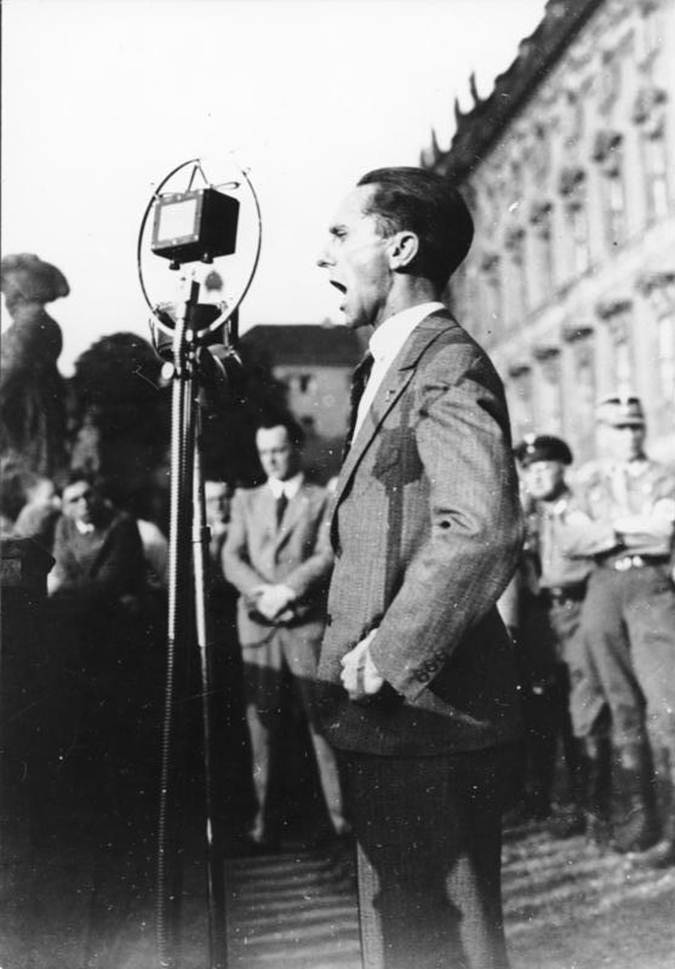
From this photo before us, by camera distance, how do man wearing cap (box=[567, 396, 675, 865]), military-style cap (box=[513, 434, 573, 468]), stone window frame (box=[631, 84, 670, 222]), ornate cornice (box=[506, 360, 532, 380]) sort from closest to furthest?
1. stone window frame (box=[631, 84, 670, 222])
2. man wearing cap (box=[567, 396, 675, 865])
3. military-style cap (box=[513, 434, 573, 468])
4. ornate cornice (box=[506, 360, 532, 380])

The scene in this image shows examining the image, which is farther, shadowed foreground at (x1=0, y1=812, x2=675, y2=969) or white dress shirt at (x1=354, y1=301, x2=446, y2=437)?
shadowed foreground at (x1=0, y1=812, x2=675, y2=969)

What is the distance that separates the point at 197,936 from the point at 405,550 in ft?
4.70

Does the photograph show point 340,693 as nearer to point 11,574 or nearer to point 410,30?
point 11,574

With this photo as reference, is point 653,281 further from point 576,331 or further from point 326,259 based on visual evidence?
point 326,259

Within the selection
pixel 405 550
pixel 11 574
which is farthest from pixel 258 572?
pixel 405 550

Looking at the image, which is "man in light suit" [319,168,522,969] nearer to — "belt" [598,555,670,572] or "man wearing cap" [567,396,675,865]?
"man wearing cap" [567,396,675,865]

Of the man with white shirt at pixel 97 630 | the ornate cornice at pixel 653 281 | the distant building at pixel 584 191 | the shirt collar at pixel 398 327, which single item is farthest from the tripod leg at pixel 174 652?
the ornate cornice at pixel 653 281

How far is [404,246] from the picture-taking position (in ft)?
6.53

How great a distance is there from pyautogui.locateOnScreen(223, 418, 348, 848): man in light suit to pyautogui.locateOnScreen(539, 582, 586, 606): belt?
2.84 feet

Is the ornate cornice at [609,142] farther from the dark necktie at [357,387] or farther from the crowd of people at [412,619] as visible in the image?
the dark necktie at [357,387]

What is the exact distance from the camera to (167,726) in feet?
6.42

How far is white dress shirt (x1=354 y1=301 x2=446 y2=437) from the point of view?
1.97m

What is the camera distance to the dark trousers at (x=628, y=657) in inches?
122

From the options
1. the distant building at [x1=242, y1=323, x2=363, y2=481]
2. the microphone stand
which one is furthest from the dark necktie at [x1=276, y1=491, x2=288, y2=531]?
the microphone stand
